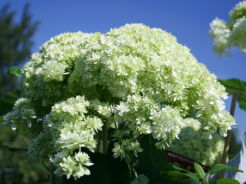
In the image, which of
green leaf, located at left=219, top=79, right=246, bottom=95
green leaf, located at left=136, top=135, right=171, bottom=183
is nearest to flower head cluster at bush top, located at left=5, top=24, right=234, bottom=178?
green leaf, located at left=136, top=135, right=171, bottom=183

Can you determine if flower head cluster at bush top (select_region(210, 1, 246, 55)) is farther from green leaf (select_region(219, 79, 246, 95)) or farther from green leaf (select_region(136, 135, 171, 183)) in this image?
green leaf (select_region(136, 135, 171, 183))

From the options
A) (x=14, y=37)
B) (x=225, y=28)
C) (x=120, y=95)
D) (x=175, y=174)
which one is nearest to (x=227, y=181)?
(x=175, y=174)

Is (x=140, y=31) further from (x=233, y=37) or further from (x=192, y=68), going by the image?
(x=233, y=37)

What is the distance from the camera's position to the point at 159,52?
1.05 metres

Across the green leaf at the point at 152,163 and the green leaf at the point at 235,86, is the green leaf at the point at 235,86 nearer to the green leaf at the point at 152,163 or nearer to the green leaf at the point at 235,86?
the green leaf at the point at 235,86

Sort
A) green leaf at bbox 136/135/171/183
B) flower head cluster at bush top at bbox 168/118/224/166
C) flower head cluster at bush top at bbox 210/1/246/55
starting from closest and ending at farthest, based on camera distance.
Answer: green leaf at bbox 136/135/171/183 → flower head cluster at bush top at bbox 168/118/224/166 → flower head cluster at bush top at bbox 210/1/246/55

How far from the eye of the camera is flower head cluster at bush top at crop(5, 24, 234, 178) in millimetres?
897

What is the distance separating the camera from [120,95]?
3.14ft

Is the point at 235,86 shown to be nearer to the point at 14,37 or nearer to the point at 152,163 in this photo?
the point at 152,163

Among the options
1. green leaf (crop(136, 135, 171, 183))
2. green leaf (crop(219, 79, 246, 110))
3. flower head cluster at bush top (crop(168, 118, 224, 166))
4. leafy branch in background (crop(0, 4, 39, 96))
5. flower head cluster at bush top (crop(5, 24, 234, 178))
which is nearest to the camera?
flower head cluster at bush top (crop(5, 24, 234, 178))

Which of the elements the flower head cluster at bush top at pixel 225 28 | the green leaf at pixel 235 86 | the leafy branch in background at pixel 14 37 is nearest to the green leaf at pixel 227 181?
the green leaf at pixel 235 86

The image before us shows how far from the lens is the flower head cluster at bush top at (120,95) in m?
0.90

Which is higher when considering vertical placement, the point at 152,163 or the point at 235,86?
the point at 235,86

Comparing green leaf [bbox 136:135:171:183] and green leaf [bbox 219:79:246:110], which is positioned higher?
green leaf [bbox 219:79:246:110]
